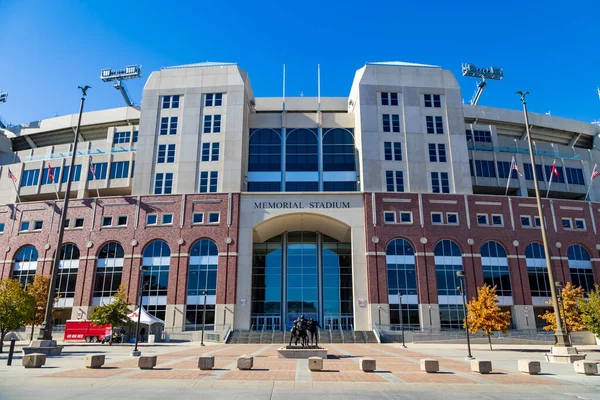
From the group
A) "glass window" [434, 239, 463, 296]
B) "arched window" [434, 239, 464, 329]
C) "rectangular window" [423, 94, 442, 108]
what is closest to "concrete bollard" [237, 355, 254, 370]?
"arched window" [434, 239, 464, 329]

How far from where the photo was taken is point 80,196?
5753 centimetres

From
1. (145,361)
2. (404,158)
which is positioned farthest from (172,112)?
(145,361)

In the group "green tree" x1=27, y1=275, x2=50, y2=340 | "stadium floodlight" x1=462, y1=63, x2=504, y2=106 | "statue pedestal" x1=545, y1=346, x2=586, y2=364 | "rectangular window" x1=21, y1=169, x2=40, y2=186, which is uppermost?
"stadium floodlight" x1=462, y1=63, x2=504, y2=106

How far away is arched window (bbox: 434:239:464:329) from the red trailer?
119 ft

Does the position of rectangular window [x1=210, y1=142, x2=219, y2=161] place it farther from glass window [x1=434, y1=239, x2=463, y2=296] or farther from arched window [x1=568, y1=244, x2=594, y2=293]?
arched window [x1=568, y1=244, x2=594, y2=293]

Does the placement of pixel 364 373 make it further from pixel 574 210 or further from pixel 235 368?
pixel 574 210

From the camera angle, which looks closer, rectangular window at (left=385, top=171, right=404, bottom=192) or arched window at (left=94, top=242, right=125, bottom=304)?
arched window at (left=94, top=242, right=125, bottom=304)

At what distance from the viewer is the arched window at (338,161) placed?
56.1 meters

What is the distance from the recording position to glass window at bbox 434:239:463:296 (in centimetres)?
5022

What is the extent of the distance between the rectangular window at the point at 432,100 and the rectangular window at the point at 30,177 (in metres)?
54.4

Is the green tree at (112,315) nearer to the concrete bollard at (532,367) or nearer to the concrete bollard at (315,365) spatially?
the concrete bollard at (315,365)

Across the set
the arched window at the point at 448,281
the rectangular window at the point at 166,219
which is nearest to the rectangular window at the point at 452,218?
the arched window at the point at 448,281

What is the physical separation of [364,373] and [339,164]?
40.2 meters

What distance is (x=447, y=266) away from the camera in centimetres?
5097
